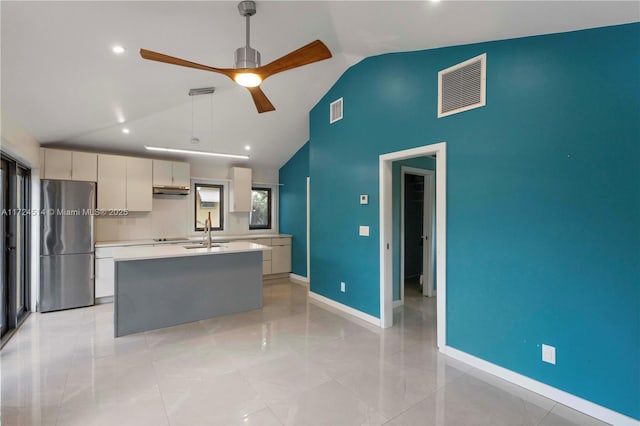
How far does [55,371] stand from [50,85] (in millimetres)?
2725

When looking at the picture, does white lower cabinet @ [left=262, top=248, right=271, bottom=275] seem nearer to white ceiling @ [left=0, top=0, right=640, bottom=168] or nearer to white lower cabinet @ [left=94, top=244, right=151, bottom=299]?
white lower cabinet @ [left=94, top=244, right=151, bottom=299]

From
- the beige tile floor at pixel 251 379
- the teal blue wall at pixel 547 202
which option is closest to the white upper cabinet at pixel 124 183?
the beige tile floor at pixel 251 379

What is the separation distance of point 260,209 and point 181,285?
331cm

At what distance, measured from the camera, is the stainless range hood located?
5285mm

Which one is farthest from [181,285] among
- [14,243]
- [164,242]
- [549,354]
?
[549,354]

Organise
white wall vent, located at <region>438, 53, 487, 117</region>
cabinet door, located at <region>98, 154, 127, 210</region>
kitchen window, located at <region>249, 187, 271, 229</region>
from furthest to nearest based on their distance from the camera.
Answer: kitchen window, located at <region>249, 187, 271, 229</region> < cabinet door, located at <region>98, 154, 127, 210</region> < white wall vent, located at <region>438, 53, 487, 117</region>

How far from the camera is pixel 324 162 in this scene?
473 cm

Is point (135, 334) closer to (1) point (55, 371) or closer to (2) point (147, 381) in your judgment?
(1) point (55, 371)

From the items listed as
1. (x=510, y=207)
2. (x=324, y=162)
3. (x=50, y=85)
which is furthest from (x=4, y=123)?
(x=510, y=207)

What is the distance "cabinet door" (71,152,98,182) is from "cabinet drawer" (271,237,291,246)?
326cm

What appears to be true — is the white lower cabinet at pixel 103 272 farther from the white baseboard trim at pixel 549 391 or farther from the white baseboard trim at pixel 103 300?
the white baseboard trim at pixel 549 391

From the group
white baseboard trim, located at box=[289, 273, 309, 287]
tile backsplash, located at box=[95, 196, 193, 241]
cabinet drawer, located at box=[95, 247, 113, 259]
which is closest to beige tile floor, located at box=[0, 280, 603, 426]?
cabinet drawer, located at box=[95, 247, 113, 259]

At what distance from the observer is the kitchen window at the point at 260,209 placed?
680 centimetres

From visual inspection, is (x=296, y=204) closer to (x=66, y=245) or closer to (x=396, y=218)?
(x=396, y=218)
